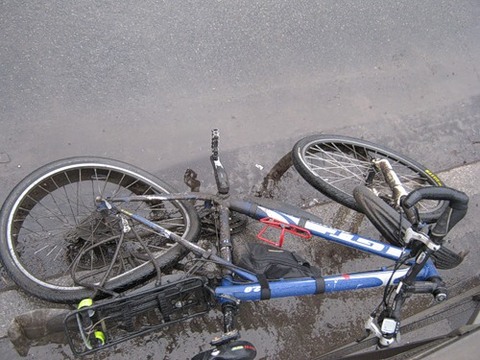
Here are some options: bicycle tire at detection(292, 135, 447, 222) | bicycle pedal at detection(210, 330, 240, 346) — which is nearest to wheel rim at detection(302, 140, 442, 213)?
bicycle tire at detection(292, 135, 447, 222)

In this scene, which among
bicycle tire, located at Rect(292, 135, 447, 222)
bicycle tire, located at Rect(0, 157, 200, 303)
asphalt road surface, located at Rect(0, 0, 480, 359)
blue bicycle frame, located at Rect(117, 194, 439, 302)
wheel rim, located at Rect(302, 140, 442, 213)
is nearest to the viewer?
blue bicycle frame, located at Rect(117, 194, 439, 302)

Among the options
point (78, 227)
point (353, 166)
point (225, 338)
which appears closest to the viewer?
point (225, 338)

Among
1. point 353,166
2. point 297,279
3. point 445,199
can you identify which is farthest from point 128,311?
point 353,166

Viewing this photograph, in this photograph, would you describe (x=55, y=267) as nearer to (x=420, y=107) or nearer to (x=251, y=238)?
(x=251, y=238)

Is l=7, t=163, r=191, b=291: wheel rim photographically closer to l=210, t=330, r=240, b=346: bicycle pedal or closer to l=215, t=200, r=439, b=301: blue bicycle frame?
l=215, t=200, r=439, b=301: blue bicycle frame

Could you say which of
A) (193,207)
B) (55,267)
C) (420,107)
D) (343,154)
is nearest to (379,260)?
(343,154)

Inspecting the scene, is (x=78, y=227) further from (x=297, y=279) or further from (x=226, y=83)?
(x=226, y=83)

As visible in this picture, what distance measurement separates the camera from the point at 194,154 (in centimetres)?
442

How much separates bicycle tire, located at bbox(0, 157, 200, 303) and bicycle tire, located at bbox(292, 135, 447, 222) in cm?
114

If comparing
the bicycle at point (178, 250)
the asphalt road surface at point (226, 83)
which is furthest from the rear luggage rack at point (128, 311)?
the asphalt road surface at point (226, 83)

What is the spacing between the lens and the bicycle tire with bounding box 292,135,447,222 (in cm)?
382

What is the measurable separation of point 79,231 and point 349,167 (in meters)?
2.53

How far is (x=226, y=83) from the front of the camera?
4840mm

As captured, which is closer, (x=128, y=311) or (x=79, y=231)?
(x=128, y=311)
